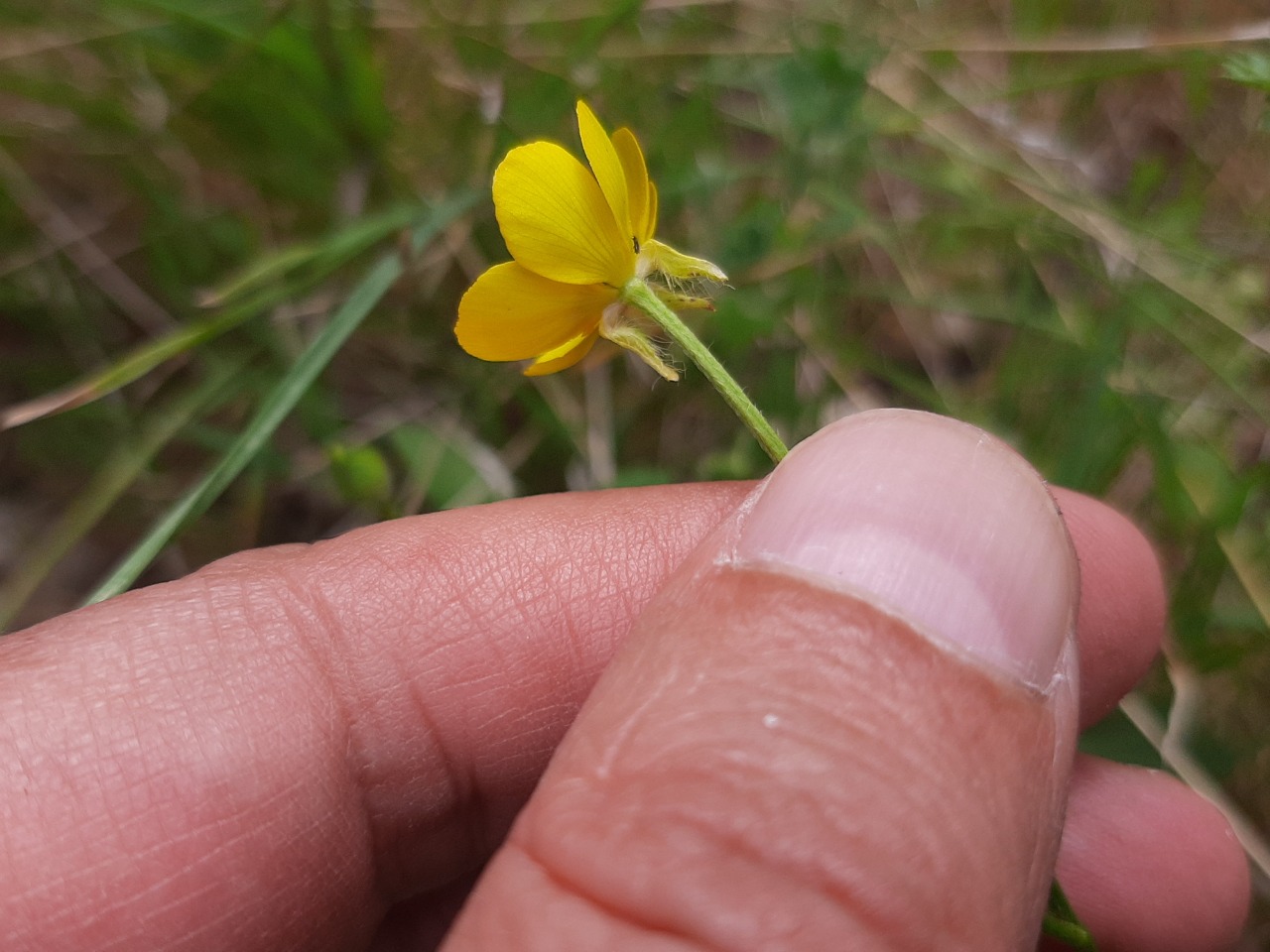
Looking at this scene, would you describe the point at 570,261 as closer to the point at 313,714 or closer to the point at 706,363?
the point at 706,363

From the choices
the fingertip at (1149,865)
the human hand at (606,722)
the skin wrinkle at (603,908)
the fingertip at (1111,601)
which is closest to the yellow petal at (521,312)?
the human hand at (606,722)

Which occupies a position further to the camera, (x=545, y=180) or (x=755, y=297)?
(x=755, y=297)

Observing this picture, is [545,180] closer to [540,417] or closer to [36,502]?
[540,417]

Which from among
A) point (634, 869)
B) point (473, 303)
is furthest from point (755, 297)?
point (634, 869)

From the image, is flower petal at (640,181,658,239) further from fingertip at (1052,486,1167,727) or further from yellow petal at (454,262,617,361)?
fingertip at (1052,486,1167,727)

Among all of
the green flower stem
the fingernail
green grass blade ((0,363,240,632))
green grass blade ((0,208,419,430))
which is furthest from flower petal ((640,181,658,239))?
green grass blade ((0,363,240,632))

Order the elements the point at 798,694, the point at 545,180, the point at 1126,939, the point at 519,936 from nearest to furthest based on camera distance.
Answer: the point at 519,936
the point at 798,694
the point at 545,180
the point at 1126,939

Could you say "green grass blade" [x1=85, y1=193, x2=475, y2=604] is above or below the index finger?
above
